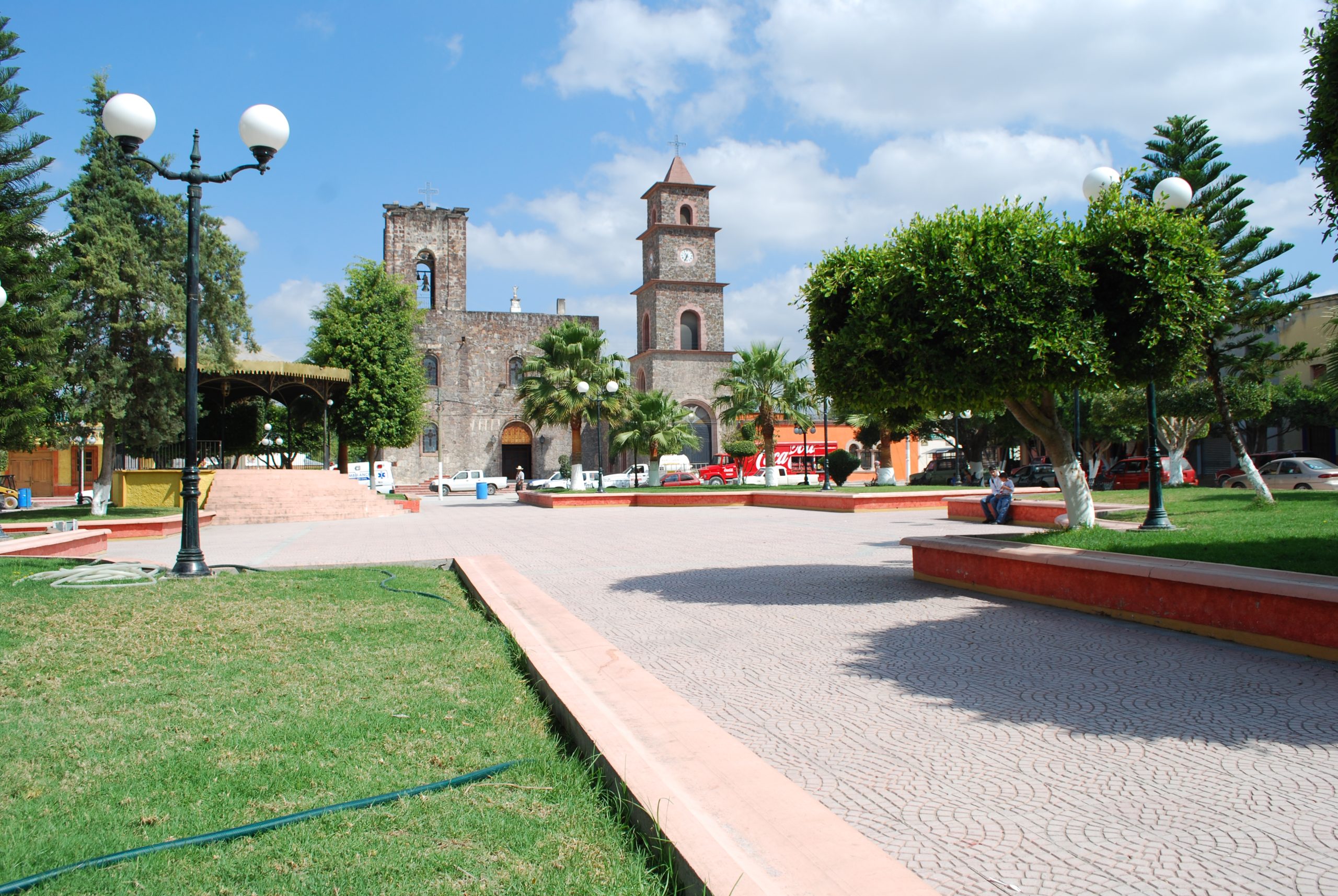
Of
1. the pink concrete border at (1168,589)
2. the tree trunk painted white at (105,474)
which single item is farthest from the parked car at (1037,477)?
the tree trunk painted white at (105,474)

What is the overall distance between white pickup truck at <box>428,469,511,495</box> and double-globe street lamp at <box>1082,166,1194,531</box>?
36991mm

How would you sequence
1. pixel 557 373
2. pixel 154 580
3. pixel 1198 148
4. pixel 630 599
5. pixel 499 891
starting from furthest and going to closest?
pixel 557 373 → pixel 1198 148 → pixel 154 580 → pixel 630 599 → pixel 499 891

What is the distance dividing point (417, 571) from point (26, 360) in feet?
42.7

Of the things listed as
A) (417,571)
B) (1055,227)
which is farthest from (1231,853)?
(417,571)

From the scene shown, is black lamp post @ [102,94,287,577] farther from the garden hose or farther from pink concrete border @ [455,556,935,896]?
the garden hose

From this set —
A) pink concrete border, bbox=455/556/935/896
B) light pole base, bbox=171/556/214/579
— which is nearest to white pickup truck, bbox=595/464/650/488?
light pole base, bbox=171/556/214/579

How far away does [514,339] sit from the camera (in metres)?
48.3

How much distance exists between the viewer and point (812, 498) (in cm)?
2253

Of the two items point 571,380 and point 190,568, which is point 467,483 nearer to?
point 571,380

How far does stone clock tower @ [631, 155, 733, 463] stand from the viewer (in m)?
45.2

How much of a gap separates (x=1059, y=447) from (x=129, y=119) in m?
9.25

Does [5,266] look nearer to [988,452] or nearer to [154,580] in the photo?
[154,580]

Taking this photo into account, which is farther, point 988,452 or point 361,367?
point 988,452

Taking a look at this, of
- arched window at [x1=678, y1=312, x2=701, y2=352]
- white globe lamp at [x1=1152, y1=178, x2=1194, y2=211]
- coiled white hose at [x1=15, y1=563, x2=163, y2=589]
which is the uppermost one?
arched window at [x1=678, y1=312, x2=701, y2=352]
